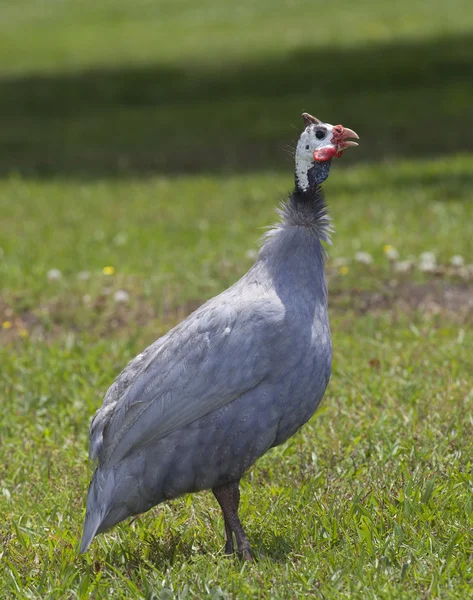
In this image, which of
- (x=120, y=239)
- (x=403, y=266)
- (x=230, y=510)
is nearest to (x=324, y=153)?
(x=230, y=510)

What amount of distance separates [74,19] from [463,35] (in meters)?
11.3

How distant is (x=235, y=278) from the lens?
24.6 feet

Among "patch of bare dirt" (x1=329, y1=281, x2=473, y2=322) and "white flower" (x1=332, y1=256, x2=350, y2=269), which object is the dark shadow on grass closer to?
"white flower" (x1=332, y1=256, x2=350, y2=269)

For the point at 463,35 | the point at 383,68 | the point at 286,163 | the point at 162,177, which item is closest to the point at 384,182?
the point at 286,163

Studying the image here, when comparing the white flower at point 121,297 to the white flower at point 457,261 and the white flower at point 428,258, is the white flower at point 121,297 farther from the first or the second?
the white flower at point 457,261

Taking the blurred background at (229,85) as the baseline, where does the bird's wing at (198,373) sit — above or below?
below

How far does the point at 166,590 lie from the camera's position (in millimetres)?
3434

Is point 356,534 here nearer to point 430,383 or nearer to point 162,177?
point 430,383

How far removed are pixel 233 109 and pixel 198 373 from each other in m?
12.2

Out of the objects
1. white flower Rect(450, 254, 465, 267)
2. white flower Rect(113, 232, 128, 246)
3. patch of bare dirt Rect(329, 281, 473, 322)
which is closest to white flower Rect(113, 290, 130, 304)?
patch of bare dirt Rect(329, 281, 473, 322)

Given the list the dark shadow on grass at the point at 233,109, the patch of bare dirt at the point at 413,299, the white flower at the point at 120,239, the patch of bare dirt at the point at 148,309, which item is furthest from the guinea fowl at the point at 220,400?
the dark shadow on grass at the point at 233,109

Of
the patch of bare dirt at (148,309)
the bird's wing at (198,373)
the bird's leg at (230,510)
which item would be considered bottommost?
the bird's leg at (230,510)

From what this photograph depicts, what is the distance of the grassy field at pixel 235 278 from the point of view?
147 inches

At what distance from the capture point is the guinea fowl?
362 cm
